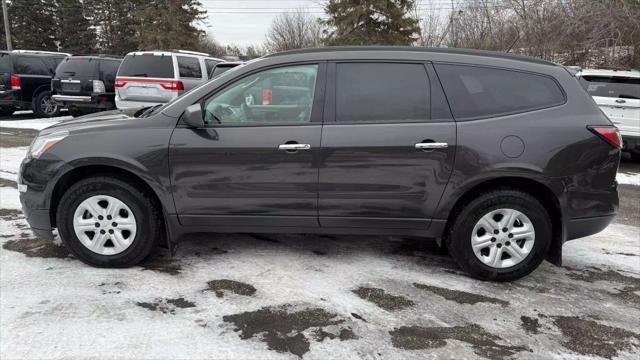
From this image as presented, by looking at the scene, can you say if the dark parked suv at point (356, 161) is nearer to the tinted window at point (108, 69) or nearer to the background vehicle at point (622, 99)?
the background vehicle at point (622, 99)

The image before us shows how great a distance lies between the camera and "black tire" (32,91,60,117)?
13.9 metres

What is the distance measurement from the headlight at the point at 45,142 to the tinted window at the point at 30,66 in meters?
12.0

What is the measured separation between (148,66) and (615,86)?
959 centimetres

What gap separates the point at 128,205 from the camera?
3.61m


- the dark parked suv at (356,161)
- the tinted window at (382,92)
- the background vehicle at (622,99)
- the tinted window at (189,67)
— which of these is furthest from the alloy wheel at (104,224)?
the background vehicle at (622,99)

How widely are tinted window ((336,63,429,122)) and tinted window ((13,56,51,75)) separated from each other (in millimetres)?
13480

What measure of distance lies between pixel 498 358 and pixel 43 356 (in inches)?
101

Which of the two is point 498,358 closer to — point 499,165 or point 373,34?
point 499,165

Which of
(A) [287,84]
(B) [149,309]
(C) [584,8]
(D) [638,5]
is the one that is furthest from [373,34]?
(B) [149,309]

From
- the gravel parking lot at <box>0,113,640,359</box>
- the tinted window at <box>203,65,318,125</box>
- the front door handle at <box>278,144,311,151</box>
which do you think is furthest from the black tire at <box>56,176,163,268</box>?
the front door handle at <box>278,144,311,151</box>

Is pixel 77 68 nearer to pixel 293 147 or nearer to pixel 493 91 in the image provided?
pixel 293 147

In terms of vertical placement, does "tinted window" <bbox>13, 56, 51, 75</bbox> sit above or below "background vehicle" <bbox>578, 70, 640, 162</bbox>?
above

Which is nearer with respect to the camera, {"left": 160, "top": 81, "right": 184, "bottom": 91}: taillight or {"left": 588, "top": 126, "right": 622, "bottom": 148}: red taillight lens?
{"left": 588, "top": 126, "right": 622, "bottom": 148}: red taillight lens

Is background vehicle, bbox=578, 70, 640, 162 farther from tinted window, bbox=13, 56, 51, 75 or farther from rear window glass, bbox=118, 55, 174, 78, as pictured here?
tinted window, bbox=13, 56, 51, 75
